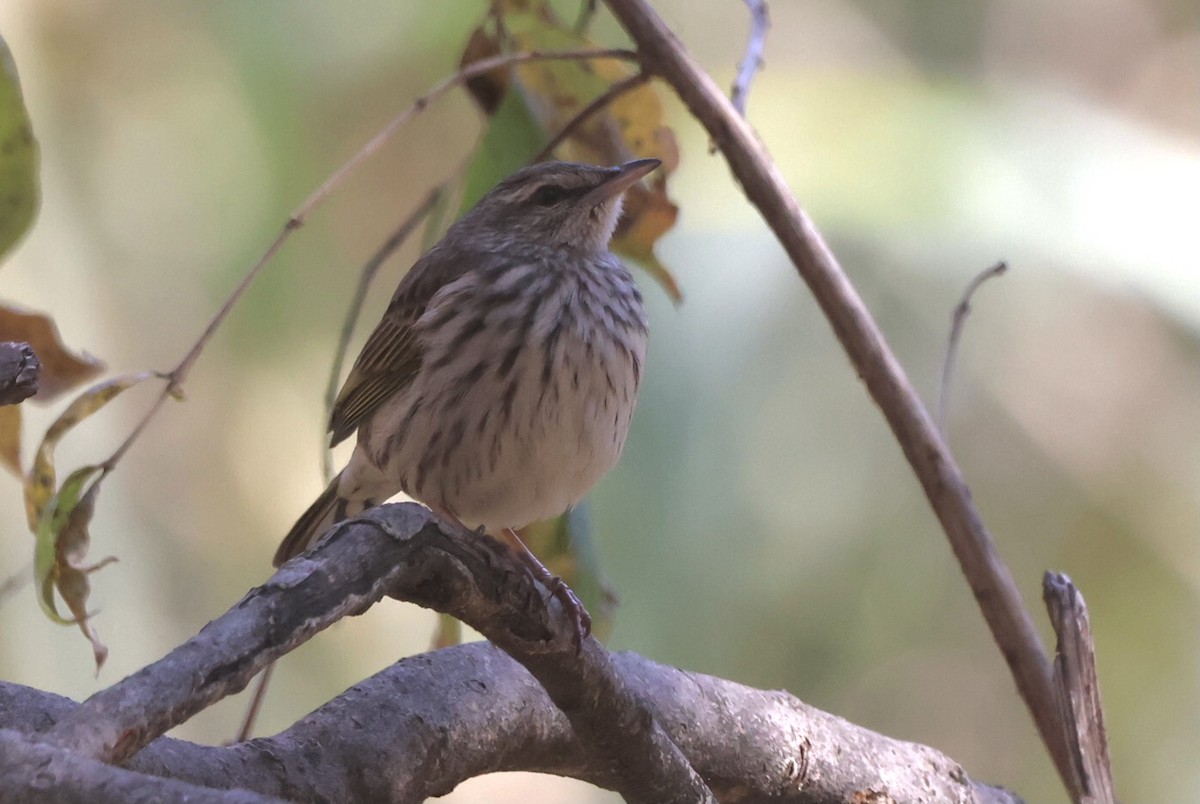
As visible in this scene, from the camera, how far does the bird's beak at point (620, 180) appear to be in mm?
3203

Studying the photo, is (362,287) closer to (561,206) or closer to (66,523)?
(561,206)

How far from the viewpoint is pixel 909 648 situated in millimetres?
5637

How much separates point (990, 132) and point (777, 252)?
105 centimetres

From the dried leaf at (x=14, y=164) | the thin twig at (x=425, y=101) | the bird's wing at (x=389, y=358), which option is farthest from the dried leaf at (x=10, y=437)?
the bird's wing at (x=389, y=358)

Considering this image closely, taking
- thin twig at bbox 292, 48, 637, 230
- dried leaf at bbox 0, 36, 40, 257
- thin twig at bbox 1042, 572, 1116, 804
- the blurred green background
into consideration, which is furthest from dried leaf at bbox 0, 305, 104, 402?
the blurred green background

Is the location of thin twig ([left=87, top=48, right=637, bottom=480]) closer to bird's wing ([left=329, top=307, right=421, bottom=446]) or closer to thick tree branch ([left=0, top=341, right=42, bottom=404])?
bird's wing ([left=329, top=307, right=421, bottom=446])

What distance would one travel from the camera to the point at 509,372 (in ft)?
9.76

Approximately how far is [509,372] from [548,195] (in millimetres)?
740

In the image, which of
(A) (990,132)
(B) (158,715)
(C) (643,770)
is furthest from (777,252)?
(B) (158,715)

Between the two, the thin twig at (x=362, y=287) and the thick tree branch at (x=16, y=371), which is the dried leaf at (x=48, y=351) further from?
the thick tree branch at (x=16, y=371)

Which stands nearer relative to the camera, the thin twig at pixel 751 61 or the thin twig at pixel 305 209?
the thin twig at pixel 305 209

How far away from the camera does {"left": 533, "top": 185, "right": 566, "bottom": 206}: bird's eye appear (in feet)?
11.5

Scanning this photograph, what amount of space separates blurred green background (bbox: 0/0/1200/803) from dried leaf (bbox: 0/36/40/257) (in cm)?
203

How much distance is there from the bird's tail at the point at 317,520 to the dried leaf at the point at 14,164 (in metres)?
1.06
